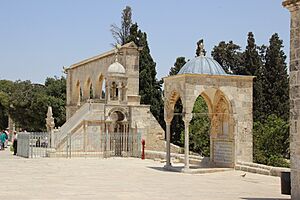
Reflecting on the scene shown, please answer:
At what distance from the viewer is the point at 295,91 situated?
30.3 feet

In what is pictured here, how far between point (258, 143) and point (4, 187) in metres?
17.3

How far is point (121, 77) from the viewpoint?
26.3m

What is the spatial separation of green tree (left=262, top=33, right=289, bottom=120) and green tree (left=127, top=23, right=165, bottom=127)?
301 inches

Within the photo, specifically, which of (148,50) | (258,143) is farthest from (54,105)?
Answer: (258,143)

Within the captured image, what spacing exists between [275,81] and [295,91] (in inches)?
1045

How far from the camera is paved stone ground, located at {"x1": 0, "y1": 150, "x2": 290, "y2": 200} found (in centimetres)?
1021

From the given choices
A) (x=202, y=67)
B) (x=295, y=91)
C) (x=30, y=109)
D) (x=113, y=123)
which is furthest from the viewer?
(x=30, y=109)

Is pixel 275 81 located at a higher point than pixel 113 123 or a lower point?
higher

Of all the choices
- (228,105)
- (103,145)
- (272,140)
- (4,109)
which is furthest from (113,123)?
(4,109)

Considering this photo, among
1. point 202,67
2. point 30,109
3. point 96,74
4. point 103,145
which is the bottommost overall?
point 103,145

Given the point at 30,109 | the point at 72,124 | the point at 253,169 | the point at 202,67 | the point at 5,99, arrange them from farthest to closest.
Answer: the point at 5,99 < the point at 30,109 < the point at 72,124 < the point at 202,67 < the point at 253,169

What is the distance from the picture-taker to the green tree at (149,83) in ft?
106

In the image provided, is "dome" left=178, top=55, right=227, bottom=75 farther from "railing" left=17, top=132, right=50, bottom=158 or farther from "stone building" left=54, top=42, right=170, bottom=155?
"railing" left=17, top=132, right=50, bottom=158

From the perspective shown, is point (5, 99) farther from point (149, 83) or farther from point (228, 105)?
point (228, 105)
